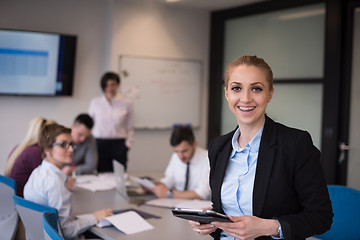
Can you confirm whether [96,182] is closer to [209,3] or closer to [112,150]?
[112,150]

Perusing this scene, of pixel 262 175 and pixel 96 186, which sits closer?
pixel 262 175

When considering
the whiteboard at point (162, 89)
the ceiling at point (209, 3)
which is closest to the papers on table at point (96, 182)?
the whiteboard at point (162, 89)

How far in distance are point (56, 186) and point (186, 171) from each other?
1.39m

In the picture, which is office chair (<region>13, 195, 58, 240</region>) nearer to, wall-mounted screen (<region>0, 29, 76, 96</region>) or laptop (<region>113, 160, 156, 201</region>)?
laptop (<region>113, 160, 156, 201</region>)

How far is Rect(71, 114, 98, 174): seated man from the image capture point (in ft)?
13.5

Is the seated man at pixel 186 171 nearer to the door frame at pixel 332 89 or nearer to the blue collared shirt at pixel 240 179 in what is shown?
the blue collared shirt at pixel 240 179

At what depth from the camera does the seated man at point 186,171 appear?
328 cm

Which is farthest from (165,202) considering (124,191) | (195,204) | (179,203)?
(124,191)

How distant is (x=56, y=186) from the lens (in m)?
2.47

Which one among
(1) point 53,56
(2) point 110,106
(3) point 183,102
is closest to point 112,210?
(2) point 110,106

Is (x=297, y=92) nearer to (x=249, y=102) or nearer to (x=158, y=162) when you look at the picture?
(x=158, y=162)

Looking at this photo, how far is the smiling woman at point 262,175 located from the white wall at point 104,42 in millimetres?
4409

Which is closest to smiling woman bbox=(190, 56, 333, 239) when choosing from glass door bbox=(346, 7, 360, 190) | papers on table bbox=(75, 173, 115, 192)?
papers on table bbox=(75, 173, 115, 192)

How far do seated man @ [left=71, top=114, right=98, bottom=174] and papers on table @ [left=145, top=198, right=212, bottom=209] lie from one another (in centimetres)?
125
